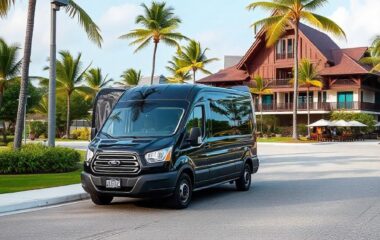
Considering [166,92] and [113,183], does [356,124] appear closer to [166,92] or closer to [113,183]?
[166,92]

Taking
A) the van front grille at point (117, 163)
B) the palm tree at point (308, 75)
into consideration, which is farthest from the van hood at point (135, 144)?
the palm tree at point (308, 75)

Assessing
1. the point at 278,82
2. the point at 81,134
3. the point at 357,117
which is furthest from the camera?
the point at 278,82

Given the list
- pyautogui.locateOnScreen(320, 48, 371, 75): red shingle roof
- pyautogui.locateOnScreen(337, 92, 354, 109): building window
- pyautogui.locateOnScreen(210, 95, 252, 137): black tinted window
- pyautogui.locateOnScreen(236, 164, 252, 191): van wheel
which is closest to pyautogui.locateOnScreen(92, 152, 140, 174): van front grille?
pyautogui.locateOnScreen(210, 95, 252, 137): black tinted window

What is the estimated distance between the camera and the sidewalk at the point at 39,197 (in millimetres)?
10562

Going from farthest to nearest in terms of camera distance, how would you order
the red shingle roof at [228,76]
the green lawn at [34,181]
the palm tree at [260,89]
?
the red shingle roof at [228,76], the palm tree at [260,89], the green lawn at [34,181]

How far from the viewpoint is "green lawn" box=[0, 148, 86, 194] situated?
13.0 m

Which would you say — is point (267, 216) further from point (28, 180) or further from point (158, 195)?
point (28, 180)

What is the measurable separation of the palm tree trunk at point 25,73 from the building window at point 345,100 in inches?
1752

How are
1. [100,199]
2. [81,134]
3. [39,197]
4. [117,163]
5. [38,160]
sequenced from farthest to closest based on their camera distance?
1. [81,134]
2. [38,160]
3. [39,197]
4. [100,199]
5. [117,163]

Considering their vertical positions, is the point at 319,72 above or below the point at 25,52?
above

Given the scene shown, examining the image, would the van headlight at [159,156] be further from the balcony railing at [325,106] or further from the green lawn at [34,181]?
the balcony railing at [325,106]

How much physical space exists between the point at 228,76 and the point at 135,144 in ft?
183

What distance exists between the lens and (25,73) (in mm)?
17391

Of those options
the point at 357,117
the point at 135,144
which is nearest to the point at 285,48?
the point at 357,117
